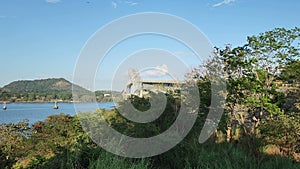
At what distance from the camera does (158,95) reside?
5.48m

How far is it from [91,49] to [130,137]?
180cm

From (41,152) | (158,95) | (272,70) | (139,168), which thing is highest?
(272,70)

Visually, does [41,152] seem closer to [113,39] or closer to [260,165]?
[113,39]

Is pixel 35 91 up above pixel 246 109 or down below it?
above

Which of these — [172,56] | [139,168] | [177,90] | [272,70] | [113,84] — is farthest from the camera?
[272,70]

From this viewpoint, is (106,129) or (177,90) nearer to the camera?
(106,129)

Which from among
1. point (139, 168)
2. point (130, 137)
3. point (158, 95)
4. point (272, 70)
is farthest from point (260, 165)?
point (272, 70)

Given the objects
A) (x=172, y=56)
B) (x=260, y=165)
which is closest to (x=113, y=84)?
(x=172, y=56)

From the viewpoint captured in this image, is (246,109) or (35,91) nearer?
(246,109)

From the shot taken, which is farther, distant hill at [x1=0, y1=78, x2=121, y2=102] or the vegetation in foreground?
distant hill at [x1=0, y1=78, x2=121, y2=102]

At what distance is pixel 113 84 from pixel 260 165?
3175mm

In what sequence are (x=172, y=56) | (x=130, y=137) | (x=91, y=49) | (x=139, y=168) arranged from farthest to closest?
(x=172, y=56) → (x=91, y=49) → (x=130, y=137) → (x=139, y=168)

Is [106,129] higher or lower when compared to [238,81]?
lower

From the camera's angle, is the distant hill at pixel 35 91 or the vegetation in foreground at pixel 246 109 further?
the distant hill at pixel 35 91
